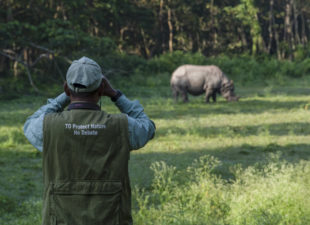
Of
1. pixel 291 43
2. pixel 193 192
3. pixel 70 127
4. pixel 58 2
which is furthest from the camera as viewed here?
pixel 291 43

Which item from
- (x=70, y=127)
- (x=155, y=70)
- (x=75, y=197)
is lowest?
(x=155, y=70)

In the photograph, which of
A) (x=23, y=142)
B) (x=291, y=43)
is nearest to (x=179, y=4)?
(x=291, y=43)

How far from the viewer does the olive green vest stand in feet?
10.7

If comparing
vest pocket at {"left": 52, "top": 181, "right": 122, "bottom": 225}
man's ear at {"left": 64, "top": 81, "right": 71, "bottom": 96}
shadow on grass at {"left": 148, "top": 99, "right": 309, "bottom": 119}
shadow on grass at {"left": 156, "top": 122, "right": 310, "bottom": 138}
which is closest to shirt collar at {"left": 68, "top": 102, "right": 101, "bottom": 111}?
man's ear at {"left": 64, "top": 81, "right": 71, "bottom": 96}

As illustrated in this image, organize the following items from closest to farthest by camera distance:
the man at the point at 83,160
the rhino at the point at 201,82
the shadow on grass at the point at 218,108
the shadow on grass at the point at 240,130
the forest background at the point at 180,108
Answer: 1. the man at the point at 83,160
2. the forest background at the point at 180,108
3. the shadow on grass at the point at 240,130
4. the shadow on grass at the point at 218,108
5. the rhino at the point at 201,82

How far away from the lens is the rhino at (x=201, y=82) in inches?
843

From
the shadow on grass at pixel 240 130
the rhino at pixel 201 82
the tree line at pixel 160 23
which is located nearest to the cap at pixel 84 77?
the shadow on grass at pixel 240 130

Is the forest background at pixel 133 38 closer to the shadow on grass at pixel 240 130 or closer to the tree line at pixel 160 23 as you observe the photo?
the tree line at pixel 160 23

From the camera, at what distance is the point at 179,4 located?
43.3 meters

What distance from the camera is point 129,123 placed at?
3.33 meters

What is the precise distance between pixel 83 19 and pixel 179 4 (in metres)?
11.9

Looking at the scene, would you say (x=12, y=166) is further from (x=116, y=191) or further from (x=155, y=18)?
(x=155, y=18)

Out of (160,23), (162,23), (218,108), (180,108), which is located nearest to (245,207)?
(180,108)

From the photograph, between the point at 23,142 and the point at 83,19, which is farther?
the point at 83,19
